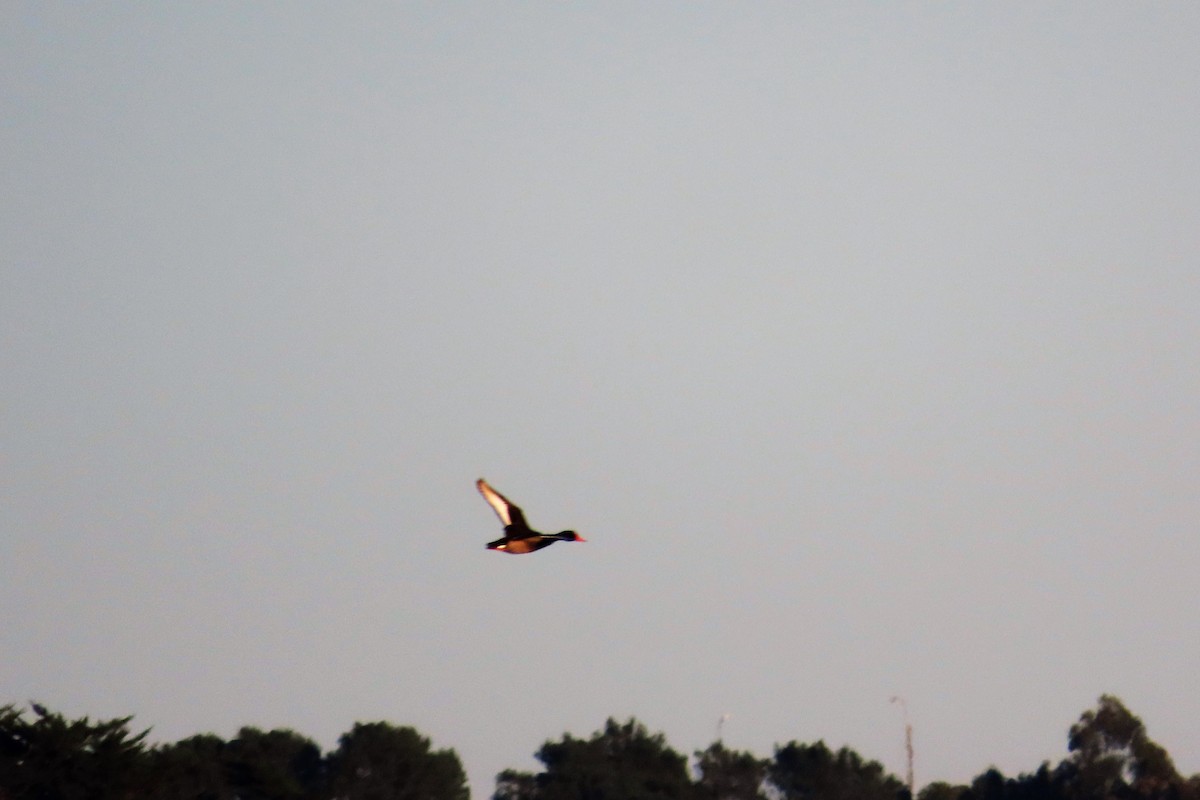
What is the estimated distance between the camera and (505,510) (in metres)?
48.5

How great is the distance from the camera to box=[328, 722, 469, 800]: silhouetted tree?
191500 mm

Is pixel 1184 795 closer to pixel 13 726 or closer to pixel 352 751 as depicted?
pixel 352 751

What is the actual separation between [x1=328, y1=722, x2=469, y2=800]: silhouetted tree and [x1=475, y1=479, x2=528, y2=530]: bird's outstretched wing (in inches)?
5770

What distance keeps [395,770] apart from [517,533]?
149 metres

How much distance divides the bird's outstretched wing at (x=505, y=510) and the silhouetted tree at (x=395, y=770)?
481ft

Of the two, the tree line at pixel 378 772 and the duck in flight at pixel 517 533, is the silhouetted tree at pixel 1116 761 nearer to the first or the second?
the tree line at pixel 378 772

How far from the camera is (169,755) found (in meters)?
137

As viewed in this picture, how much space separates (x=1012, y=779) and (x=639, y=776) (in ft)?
135

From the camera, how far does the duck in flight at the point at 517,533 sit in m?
48.2

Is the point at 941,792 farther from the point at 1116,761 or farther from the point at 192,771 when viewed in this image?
the point at 192,771

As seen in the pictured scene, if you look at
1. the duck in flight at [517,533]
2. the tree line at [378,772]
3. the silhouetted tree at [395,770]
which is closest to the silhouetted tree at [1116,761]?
the tree line at [378,772]

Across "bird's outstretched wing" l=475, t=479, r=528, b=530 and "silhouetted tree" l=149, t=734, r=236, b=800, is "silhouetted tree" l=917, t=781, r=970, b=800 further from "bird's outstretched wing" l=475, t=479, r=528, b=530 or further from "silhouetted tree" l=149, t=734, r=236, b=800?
"bird's outstretched wing" l=475, t=479, r=528, b=530

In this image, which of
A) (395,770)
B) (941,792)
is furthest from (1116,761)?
(395,770)

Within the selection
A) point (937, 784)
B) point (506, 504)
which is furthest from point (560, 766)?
point (506, 504)
